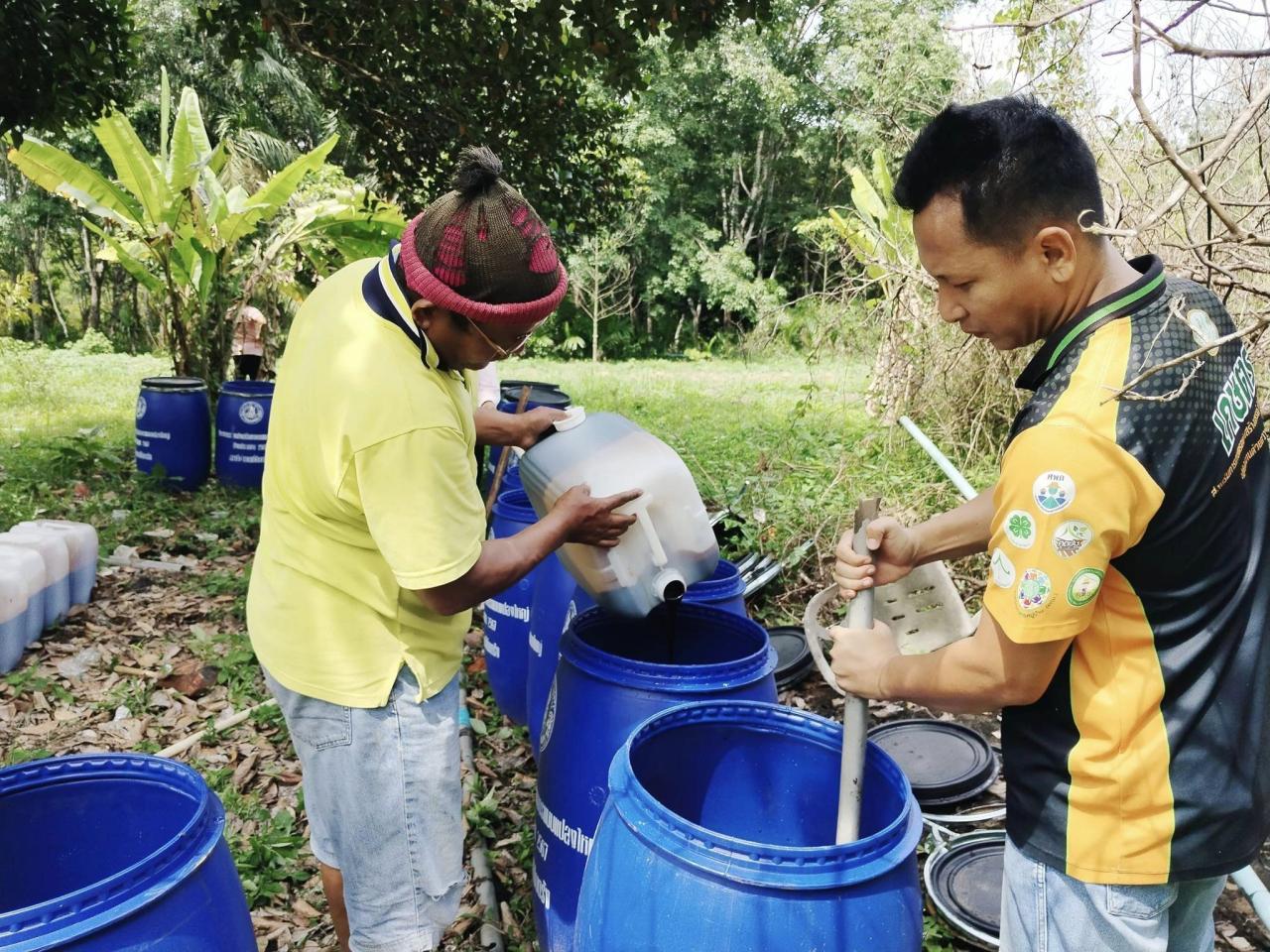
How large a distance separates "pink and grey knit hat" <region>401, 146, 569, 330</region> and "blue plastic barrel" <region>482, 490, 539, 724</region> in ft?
5.11

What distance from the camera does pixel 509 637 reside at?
11.1 feet

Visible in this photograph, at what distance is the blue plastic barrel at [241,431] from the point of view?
6.48m

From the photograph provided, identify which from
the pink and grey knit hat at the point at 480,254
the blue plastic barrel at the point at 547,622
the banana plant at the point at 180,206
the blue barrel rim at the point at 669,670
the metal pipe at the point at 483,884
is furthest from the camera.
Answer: the banana plant at the point at 180,206

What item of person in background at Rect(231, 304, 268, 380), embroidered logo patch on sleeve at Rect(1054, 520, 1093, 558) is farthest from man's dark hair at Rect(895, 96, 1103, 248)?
person in background at Rect(231, 304, 268, 380)

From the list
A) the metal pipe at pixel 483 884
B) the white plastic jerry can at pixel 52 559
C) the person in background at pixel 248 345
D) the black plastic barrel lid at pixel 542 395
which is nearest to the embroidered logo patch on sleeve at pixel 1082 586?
the metal pipe at pixel 483 884

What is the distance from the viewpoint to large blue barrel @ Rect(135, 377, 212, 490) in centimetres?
645

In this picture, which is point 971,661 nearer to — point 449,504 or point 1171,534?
point 1171,534

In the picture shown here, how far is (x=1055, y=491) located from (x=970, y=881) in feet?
6.41

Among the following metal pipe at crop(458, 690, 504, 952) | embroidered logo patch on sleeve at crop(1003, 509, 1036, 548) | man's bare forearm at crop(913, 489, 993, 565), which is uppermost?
embroidered logo patch on sleeve at crop(1003, 509, 1036, 548)

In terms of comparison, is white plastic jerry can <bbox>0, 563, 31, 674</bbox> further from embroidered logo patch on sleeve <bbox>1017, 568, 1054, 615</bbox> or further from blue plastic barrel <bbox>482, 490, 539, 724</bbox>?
embroidered logo patch on sleeve <bbox>1017, 568, 1054, 615</bbox>

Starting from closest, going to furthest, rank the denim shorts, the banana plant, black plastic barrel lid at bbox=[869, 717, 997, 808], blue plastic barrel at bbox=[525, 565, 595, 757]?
the denim shorts < blue plastic barrel at bbox=[525, 565, 595, 757] < black plastic barrel lid at bbox=[869, 717, 997, 808] < the banana plant

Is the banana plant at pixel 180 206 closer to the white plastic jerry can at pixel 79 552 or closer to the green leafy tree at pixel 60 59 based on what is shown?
the green leafy tree at pixel 60 59

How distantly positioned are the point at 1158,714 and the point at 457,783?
1362mm

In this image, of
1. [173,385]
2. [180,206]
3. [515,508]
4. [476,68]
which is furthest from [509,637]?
[180,206]
